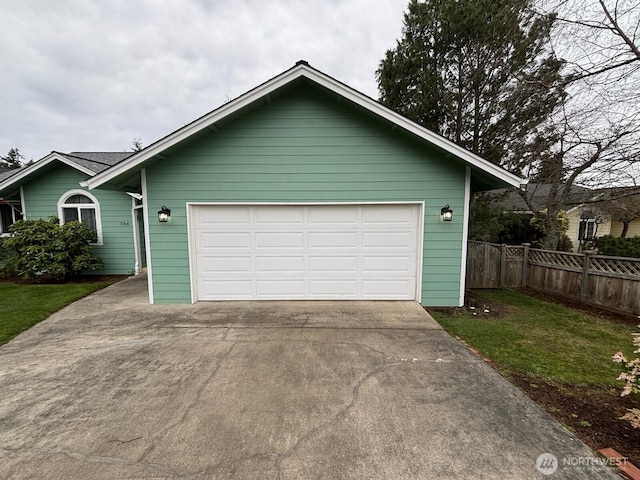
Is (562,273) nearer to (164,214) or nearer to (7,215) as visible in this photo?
(164,214)

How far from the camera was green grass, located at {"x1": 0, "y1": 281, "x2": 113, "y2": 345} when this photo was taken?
4929mm

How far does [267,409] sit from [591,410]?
125 inches

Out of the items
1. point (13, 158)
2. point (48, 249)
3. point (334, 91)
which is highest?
point (13, 158)

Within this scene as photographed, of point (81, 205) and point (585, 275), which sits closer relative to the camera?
point (585, 275)

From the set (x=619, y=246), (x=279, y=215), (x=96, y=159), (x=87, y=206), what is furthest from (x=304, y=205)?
(x=619, y=246)

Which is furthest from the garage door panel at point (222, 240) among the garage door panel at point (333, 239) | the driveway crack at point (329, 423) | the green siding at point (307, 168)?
the driveway crack at point (329, 423)

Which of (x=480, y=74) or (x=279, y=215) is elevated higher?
(x=480, y=74)

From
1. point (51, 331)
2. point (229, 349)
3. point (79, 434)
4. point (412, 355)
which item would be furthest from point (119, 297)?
point (412, 355)

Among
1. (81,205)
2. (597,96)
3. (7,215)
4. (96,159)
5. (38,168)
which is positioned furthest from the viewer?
(96,159)

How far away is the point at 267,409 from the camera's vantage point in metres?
2.67

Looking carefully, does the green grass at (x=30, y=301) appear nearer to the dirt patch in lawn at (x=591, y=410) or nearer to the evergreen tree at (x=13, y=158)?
the dirt patch in lawn at (x=591, y=410)

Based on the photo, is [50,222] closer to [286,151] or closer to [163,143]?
[163,143]

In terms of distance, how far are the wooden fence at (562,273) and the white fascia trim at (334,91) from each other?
311 centimetres

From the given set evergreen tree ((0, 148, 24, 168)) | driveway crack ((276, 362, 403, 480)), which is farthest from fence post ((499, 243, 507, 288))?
evergreen tree ((0, 148, 24, 168))
